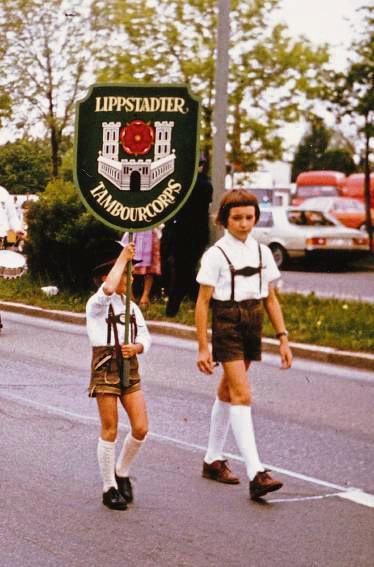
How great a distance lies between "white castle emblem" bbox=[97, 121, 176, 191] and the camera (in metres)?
6.46

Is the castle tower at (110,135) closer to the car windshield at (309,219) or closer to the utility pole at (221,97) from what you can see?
the utility pole at (221,97)

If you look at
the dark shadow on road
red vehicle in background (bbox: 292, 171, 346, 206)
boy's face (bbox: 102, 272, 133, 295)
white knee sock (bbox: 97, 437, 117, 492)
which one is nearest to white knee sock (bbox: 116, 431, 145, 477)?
white knee sock (bbox: 97, 437, 117, 492)

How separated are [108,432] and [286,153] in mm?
27209

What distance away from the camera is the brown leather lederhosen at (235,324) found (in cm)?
656

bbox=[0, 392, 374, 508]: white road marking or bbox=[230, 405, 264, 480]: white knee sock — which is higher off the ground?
bbox=[230, 405, 264, 480]: white knee sock

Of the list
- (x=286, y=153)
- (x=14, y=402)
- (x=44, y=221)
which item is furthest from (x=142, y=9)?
(x=14, y=402)

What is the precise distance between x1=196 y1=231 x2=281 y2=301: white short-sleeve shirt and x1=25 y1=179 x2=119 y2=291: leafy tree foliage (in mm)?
11043

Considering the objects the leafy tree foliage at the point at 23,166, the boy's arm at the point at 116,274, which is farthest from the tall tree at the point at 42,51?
the boy's arm at the point at 116,274

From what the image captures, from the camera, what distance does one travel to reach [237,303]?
6566mm

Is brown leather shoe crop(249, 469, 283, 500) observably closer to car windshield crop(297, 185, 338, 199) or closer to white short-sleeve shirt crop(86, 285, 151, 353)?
white short-sleeve shirt crop(86, 285, 151, 353)

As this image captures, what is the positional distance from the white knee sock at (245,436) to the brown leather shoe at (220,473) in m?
0.32

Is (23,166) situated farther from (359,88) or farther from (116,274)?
(116,274)

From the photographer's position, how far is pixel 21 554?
5277 millimetres

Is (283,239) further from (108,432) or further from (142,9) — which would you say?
(108,432)
